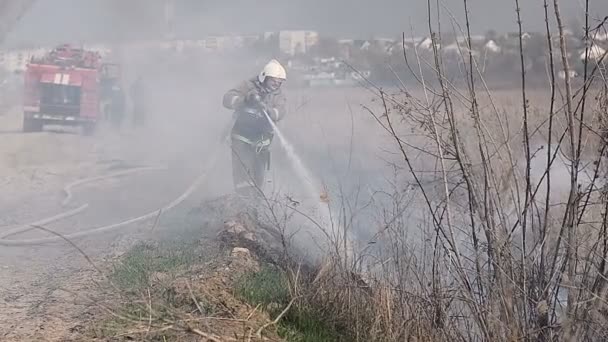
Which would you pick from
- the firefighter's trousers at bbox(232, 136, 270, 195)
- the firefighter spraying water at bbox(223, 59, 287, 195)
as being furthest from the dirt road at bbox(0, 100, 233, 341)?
the firefighter spraying water at bbox(223, 59, 287, 195)

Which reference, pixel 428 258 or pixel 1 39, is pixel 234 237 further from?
pixel 1 39

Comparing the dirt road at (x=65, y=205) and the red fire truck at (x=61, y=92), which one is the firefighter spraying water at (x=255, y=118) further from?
the red fire truck at (x=61, y=92)

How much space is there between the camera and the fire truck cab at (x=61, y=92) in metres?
18.6

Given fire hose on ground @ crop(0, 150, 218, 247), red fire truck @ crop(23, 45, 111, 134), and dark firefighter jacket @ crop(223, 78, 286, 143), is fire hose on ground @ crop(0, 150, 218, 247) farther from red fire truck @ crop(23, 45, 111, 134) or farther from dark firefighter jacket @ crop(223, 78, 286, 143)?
red fire truck @ crop(23, 45, 111, 134)

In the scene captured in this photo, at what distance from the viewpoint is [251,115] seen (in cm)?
858

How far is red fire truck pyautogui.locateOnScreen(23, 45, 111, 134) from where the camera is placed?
61.1 feet

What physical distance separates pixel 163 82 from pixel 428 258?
2973 cm

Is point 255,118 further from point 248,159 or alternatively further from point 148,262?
point 148,262

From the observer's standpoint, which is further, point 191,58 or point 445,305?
point 191,58

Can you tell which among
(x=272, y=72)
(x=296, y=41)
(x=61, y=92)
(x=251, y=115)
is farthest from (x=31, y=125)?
(x=272, y=72)

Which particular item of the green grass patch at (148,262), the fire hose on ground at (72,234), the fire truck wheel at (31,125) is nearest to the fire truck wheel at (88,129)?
the fire truck wheel at (31,125)

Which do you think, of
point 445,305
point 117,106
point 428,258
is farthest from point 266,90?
point 117,106

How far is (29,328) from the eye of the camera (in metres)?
3.92

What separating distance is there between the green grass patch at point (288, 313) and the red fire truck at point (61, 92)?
15.6 m
